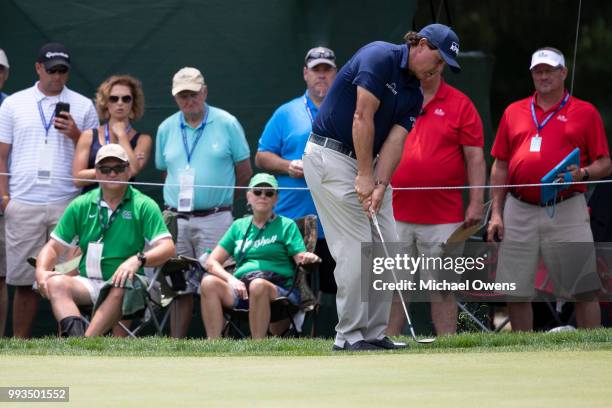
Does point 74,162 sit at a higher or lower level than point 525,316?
higher

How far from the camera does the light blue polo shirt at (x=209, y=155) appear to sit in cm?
864

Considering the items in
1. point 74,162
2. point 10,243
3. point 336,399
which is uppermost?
point 74,162

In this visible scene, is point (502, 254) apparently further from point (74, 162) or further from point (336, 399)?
point (336, 399)

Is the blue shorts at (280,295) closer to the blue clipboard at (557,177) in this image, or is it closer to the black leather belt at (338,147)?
the blue clipboard at (557,177)

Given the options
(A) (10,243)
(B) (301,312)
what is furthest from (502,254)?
(A) (10,243)

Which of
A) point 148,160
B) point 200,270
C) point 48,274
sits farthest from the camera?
point 148,160

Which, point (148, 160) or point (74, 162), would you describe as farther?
point (148, 160)

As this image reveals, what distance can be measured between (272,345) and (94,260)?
5.75 ft

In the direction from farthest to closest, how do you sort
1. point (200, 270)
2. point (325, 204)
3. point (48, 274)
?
1. point (200, 270)
2. point (48, 274)
3. point (325, 204)

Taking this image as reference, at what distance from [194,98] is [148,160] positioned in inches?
27.7

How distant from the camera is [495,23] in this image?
9.38 meters

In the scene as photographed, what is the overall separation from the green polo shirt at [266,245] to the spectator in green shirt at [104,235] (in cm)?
48

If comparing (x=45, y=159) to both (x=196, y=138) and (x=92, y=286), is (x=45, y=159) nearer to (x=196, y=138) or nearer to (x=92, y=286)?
(x=196, y=138)

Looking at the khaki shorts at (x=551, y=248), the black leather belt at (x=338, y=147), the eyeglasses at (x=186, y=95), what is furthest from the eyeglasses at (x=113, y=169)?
the khaki shorts at (x=551, y=248)
